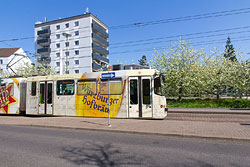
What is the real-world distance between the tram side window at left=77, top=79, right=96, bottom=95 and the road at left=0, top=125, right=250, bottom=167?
552 cm

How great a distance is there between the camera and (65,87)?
44.3ft

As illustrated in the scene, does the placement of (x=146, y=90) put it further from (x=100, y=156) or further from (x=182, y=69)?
(x=182, y=69)

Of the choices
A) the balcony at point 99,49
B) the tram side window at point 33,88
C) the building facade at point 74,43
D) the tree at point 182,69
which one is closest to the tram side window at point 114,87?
the tram side window at point 33,88

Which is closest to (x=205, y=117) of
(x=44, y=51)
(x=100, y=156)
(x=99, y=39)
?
(x=100, y=156)

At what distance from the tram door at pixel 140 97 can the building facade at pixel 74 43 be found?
4089 centimetres

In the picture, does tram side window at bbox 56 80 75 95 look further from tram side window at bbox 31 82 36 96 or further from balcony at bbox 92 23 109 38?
balcony at bbox 92 23 109 38

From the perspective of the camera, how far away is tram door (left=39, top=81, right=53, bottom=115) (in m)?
13.9

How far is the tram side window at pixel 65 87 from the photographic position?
525 inches

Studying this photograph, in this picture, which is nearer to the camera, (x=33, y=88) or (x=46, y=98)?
(x=46, y=98)

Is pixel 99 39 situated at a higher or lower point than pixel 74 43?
higher

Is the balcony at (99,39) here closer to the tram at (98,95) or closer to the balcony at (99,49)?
the balcony at (99,49)

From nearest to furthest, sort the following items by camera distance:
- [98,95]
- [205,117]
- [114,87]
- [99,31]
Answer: [114,87]
[205,117]
[98,95]
[99,31]

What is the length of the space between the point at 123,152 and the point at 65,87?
29.7ft

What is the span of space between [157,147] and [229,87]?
2127 centimetres
